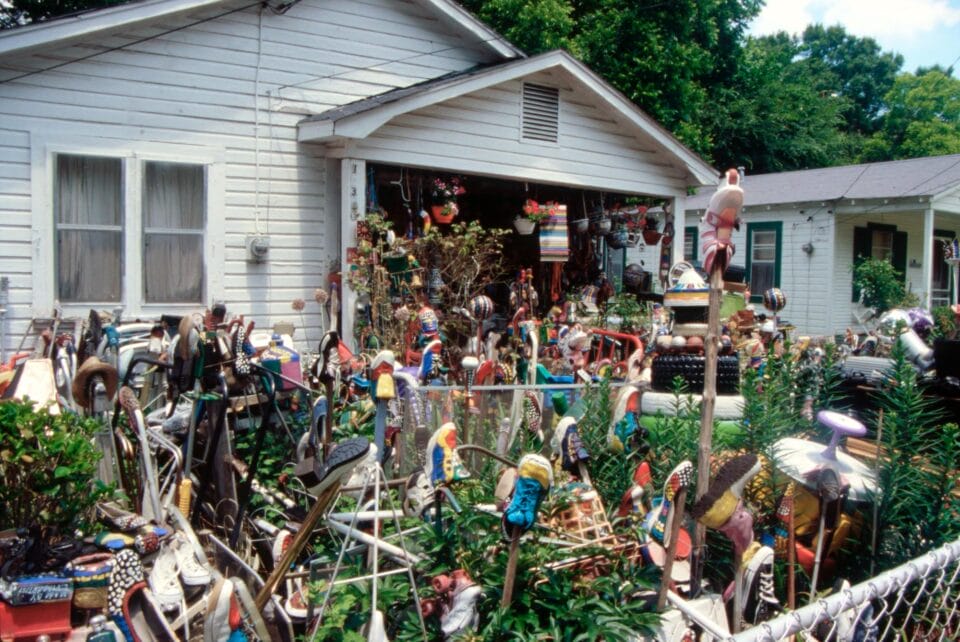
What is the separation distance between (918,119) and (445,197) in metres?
33.3

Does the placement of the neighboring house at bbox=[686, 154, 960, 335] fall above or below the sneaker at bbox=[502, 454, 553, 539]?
above

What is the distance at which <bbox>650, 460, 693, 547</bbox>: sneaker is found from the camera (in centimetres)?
306

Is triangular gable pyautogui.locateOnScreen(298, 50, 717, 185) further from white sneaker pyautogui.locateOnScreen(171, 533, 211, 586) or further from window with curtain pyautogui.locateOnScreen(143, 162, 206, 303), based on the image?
white sneaker pyautogui.locateOnScreen(171, 533, 211, 586)

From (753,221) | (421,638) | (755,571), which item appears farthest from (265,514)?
(753,221)

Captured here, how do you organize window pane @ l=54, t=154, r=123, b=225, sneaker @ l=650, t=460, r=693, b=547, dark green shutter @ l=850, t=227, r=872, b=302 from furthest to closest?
1. dark green shutter @ l=850, t=227, r=872, b=302
2. window pane @ l=54, t=154, r=123, b=225
3. sneaker @ l=650, t=460, r=693, b=547

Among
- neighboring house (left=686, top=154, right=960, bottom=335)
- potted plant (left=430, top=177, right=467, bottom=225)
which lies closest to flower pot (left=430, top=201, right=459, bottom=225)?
potted plant (left=430, top=177, right=467, bottom=225)

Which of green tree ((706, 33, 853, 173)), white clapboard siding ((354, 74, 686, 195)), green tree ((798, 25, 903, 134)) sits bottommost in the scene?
white clapboard siding ((354, 74, 686, 195))

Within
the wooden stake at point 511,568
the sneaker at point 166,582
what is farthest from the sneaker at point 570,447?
the sneaker at point 166,582

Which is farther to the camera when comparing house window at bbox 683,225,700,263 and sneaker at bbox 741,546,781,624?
house window at bbox 683,225,700,263

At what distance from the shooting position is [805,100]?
29109mm

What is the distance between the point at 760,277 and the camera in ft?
59.1

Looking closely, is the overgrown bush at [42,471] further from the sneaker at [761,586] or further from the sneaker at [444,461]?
the sneaker at [761,586]

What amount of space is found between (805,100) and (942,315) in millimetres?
18600

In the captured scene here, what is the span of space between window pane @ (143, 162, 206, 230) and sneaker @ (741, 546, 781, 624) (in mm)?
6116
